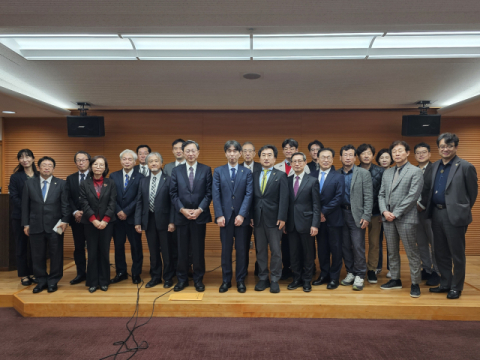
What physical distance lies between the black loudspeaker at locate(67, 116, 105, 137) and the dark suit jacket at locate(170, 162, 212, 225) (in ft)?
8.72

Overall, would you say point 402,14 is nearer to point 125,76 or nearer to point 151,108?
point 125,76

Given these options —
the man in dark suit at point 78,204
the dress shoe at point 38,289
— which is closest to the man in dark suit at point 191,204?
the man in dark suit at point 78,204

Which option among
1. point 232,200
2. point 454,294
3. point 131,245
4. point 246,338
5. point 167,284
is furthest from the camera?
point 131,245

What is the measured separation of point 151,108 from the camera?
566cm

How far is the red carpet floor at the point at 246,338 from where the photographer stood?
8.00 feet

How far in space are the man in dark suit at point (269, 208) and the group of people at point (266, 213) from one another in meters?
0.01

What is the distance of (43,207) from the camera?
3404mm

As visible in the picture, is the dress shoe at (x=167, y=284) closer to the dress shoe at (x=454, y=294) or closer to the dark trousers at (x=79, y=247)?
the dark trousers at (x=79, y=247)

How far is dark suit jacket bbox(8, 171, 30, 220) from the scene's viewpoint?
397 centimetres

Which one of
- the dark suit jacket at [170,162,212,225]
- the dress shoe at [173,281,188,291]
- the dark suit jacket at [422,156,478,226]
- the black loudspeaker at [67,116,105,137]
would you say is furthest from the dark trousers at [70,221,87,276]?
the dark suit jacket at [422,156,478,226]

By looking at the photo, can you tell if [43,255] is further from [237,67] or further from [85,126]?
[237,67]

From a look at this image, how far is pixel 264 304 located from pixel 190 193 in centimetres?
138

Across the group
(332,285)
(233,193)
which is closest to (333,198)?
(332,285)

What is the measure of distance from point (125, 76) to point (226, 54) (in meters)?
1.42
